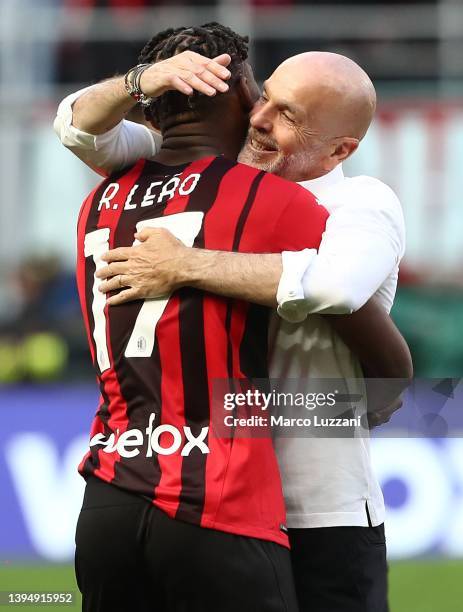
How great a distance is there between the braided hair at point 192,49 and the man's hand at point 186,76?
160 millimetres

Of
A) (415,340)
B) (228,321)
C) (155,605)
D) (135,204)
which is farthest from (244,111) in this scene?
(415,340)

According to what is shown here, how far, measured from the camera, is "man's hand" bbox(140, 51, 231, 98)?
9.27 feet

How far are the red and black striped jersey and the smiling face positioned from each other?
19 centimetres

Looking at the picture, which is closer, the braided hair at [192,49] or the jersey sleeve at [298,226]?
the jersey sleeve at [298,226]

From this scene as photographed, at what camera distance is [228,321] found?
287 cm

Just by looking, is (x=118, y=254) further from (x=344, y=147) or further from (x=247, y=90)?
(x=344, y=147)

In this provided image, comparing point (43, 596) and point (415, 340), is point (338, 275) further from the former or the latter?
point (415, 340)

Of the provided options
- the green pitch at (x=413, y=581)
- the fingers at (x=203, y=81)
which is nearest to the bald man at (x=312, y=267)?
the fingers at (x=203, y=81)

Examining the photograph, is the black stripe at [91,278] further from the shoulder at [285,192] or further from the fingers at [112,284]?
the shoulder at [285,192]

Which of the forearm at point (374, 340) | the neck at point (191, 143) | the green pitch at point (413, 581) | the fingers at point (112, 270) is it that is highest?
the neck at point (191, 143)

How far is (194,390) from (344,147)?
87cm

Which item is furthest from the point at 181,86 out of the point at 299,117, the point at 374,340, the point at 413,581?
the point at 413,581

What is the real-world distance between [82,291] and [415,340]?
7.49 m

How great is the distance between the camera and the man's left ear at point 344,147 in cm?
322
